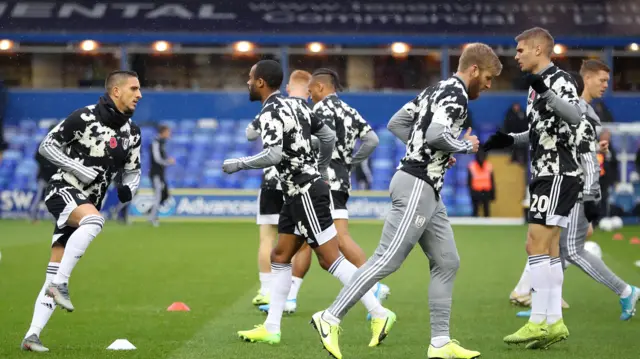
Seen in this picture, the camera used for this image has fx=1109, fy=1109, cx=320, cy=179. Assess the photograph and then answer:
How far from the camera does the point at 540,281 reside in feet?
28.9

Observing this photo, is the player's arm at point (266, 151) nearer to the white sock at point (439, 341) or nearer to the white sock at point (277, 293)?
the white sock at point (277, 293)

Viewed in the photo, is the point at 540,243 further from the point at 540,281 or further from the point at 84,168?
the point at 84,168

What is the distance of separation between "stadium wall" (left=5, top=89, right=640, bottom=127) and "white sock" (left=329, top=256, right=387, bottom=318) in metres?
23.6

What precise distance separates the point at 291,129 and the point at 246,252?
32.1 ft

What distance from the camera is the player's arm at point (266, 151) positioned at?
8.41m

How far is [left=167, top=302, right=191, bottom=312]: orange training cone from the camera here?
11.0m

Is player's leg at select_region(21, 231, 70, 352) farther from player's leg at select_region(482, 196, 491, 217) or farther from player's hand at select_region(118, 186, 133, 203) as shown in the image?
player's leg at select_region(482, 196, 491, 217)

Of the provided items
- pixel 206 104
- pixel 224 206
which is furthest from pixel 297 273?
pixel 206 104

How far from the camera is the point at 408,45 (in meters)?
33.0

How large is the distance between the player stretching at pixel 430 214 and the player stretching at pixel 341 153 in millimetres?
2812

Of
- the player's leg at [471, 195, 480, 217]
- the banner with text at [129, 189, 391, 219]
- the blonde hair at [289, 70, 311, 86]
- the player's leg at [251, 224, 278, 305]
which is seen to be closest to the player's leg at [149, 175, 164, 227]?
the banner with text at [129, 189, 391, 219]

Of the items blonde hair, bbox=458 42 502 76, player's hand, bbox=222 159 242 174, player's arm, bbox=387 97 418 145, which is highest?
blonde hair, bbox=458 42 502 76

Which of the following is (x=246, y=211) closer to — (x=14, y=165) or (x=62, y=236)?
(x=14, y=165)

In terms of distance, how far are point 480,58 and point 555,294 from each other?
2152 millimetres
